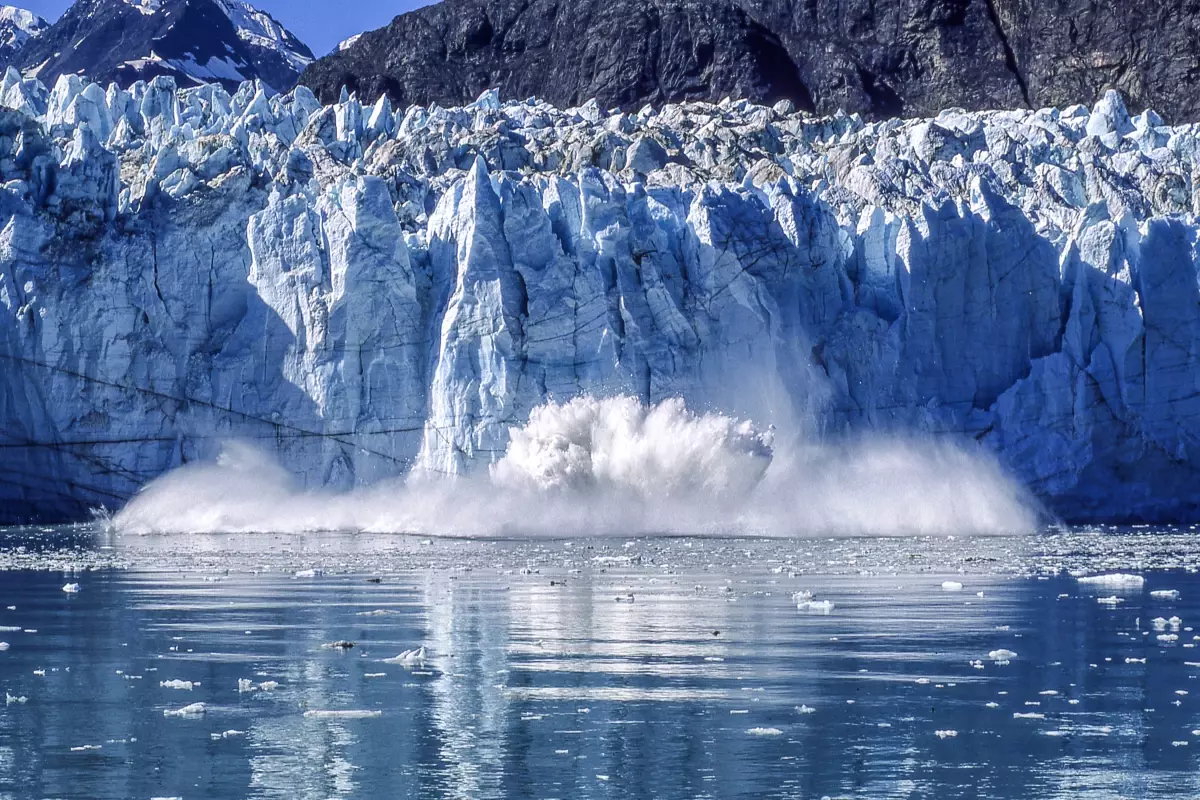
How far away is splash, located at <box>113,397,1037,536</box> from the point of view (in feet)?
86.0

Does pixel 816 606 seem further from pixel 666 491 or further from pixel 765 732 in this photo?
pixel 666 491

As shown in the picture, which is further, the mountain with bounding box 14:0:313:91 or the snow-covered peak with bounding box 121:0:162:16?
the snow-covered peak with bounding box 121:0:162:16

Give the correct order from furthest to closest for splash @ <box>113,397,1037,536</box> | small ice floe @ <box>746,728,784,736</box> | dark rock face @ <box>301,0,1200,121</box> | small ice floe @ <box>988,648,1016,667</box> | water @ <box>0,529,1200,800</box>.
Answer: dark rock face @ <box>301,0,1200,121</box>, splash @ <box>113,397,1037,536</box>, small ice floe @ <box>988,648,1016,667</box>, small ice floe @ <box>746,728,784,736</box>, water @ <box>0,529,1200,800</box>

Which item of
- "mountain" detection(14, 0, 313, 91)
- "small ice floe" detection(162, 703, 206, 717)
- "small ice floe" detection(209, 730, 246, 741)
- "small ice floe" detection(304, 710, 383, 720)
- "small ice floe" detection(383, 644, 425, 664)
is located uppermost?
"mountain" detection(14, 0, 313, 91)

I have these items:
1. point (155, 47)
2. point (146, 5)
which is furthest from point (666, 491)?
point (146, 5)

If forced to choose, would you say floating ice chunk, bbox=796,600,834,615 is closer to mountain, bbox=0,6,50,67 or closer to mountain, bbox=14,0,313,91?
mountain, bbox=14,0,313,91

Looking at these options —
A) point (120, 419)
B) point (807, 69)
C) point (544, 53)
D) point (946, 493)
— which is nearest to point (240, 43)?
point (544, 53)

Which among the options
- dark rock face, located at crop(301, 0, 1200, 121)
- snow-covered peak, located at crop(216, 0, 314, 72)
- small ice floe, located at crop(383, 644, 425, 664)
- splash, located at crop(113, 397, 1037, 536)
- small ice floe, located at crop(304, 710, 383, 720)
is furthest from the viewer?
snow-covered peak, located at crop(216, 0, 314, 72)

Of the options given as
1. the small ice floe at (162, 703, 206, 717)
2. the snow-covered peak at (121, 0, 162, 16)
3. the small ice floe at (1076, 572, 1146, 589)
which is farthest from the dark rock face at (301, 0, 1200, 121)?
the small ice floe at (162, 703, 206, 717)

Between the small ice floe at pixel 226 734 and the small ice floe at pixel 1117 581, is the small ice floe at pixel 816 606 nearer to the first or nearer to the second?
the small ice floe at pixel 1117 581

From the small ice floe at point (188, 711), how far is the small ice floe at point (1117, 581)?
370 inches

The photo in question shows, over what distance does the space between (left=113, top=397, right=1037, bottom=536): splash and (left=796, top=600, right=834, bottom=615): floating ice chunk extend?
1199 centimetres

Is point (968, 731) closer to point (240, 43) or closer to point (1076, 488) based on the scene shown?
point (1076, 488)

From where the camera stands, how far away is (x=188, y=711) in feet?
28.9
